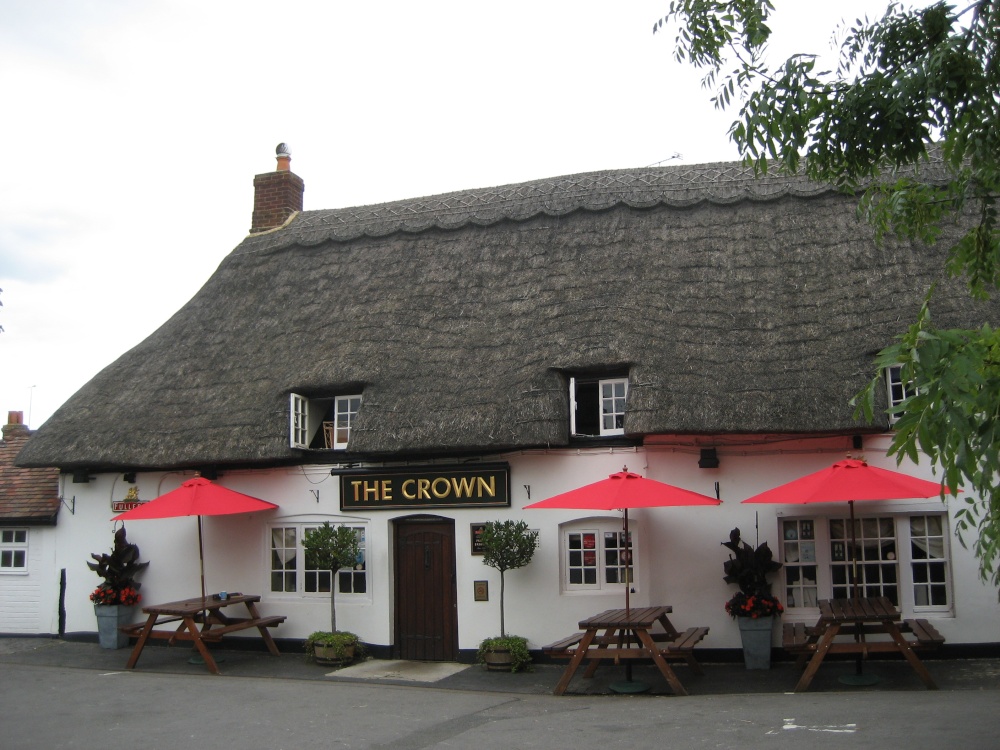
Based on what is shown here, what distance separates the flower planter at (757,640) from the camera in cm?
1152

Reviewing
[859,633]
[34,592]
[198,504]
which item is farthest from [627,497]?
[34,592]

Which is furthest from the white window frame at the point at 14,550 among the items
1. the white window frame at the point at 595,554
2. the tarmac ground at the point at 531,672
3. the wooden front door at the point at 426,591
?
the white window frame at the point at 595,554

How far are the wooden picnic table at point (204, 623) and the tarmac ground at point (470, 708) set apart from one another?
38 cm

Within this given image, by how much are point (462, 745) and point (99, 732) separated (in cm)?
369

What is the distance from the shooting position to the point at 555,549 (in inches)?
500

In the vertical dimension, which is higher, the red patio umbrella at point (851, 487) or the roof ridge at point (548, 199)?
the roof ridge at point (548, 199)

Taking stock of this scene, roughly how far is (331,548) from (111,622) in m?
4.23

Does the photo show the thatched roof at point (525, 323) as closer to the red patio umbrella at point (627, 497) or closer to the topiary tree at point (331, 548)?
the red patio umbrella at point (627, 497)

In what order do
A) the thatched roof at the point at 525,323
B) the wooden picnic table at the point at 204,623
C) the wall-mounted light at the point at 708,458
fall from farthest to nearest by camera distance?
the wooden picnic table at the point at 204,623
the thatched roof at the point at 525,323
the wall-mounted light at the point at 708,458

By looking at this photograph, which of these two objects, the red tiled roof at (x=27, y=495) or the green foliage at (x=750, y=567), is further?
the red tiled roof at (x=27, y=495)

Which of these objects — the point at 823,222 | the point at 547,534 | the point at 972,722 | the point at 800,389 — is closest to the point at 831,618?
the point at 972,722

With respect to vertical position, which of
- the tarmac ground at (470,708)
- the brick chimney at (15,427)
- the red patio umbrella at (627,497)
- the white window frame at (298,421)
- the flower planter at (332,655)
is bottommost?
the tarmac ground at (470,708)

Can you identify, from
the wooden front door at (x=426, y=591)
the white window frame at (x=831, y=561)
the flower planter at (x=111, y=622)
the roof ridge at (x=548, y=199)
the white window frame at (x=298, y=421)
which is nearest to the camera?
the white window frame at (x=831, y=561)

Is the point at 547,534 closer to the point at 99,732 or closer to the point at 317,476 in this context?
the point at 317,476
